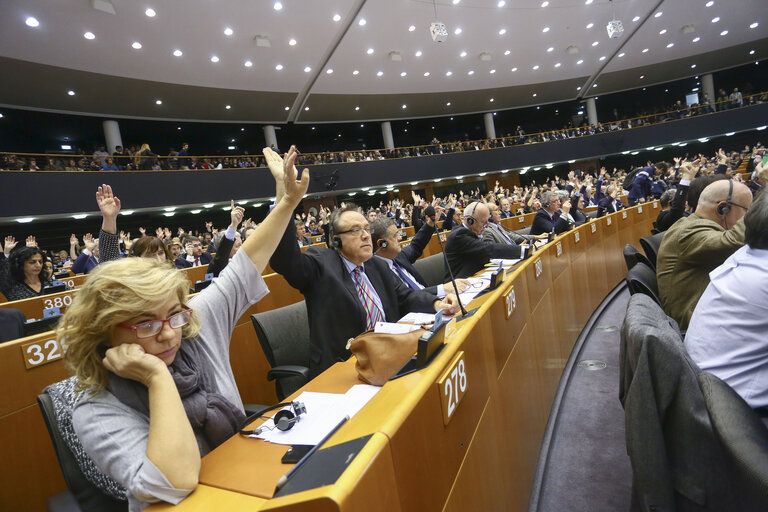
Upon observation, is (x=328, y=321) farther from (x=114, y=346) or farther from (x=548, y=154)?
(x=548, y=154)

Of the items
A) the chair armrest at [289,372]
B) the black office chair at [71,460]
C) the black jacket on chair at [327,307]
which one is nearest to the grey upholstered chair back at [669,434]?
the black jacket on chair at [327,307]

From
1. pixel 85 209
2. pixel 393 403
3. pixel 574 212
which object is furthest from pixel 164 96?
pixel 393 403

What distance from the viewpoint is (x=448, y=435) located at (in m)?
0.92

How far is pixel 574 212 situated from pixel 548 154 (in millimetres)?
15776

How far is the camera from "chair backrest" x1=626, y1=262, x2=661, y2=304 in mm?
1838

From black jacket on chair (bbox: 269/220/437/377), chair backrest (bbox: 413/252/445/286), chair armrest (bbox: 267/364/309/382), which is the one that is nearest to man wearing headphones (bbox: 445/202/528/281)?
chair backrest (bbox: 413/252/445/286)

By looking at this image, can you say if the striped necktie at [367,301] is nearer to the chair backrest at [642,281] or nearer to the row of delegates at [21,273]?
the chair backrest at [642,281]

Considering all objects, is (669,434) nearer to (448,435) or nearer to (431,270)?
(448,435)

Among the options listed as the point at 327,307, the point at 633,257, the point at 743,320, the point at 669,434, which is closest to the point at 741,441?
the point at 669,434

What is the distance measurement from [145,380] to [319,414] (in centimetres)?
41

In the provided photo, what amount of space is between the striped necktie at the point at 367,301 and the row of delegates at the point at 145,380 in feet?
2.92

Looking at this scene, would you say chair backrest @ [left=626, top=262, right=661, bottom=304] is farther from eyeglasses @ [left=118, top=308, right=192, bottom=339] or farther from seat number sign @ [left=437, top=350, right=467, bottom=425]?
eyeglasses @ [left=118, top=308, right=192, bottom=339]

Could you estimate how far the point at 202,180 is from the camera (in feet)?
45.1

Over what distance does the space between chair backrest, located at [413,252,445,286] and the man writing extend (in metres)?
1.73
